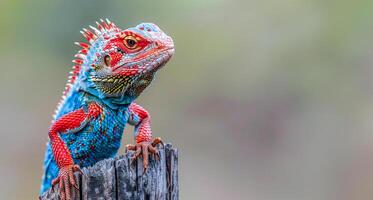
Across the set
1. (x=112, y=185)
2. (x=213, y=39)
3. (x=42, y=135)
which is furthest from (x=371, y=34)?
(x=112, y=185)

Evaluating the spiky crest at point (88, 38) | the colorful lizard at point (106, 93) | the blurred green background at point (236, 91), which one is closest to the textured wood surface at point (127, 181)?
the colorful lizard at point (106, 93)

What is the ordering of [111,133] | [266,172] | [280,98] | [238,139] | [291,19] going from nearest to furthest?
1. [111,133]
2. [266,172]
3. [238,139]
4. [280,98]
5. [291,19]

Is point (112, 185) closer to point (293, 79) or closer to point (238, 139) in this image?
point (238, 139)

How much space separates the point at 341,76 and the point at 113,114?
15.4 metres

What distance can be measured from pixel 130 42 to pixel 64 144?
36.9 inches

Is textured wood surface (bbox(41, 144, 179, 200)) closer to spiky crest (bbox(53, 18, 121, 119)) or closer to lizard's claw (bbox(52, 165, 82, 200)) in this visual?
lizard's claw (bbox(52, 165, 82, 200))

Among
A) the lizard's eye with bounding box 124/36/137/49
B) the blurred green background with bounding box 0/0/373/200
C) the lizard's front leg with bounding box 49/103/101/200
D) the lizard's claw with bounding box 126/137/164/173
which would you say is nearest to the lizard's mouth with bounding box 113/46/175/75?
the lizard's eye with bounding box 124/36/137/49

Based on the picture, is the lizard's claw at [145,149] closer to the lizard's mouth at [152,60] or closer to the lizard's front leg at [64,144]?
the lizard's front leg at [64,144]

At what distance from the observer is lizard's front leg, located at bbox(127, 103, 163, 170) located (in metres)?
6.05

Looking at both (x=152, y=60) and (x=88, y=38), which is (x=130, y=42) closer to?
(x=152, y=60)

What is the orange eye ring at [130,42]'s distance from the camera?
6859 mm

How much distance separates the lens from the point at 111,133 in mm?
7098

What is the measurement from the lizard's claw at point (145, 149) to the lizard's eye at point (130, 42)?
2.82ft

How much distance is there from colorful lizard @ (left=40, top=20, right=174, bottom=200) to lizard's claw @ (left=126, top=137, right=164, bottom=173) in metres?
0.19
